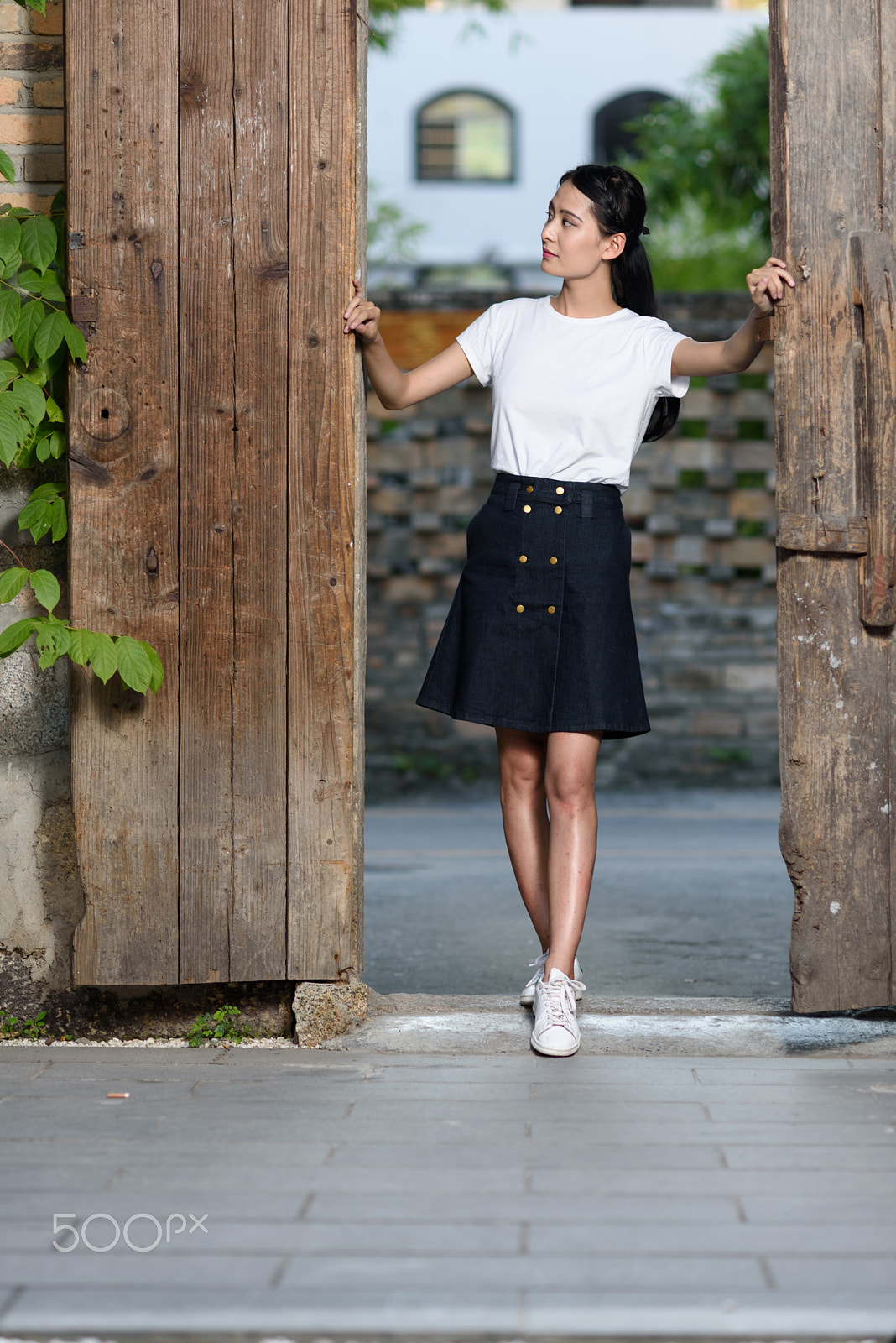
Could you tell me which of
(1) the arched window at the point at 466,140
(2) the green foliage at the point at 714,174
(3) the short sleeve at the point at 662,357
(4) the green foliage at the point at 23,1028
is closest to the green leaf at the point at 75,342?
(3) the short sleeve at the point at 662,357

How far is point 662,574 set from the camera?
338 inches

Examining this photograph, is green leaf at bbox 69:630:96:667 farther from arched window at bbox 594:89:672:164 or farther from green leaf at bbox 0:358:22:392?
arched window at bbox 594:89:672:164

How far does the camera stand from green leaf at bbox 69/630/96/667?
116 inches

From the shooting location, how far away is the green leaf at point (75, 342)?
3.03 m

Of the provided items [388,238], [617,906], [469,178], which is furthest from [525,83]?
[617,906]

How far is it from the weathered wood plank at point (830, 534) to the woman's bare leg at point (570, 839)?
0.62 m

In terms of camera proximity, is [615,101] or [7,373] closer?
[7,373]

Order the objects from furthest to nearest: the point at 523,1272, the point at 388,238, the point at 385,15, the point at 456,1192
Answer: the point at 388,238 < the point at 385,15 < the point at 456,1192 < the point at 523,1272

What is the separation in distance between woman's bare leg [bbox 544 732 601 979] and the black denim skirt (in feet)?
0.18

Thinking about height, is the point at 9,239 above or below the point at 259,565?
above

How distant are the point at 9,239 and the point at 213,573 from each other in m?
0.83

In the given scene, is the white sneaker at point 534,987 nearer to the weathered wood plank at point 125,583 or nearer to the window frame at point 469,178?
the weathered wood plank at point 125,583

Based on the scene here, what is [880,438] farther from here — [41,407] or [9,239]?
[9,239]

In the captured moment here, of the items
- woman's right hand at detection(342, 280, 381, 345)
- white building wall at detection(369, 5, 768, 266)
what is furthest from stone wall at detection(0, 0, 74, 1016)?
white building wall at detection(369, 5, 768, 266)
